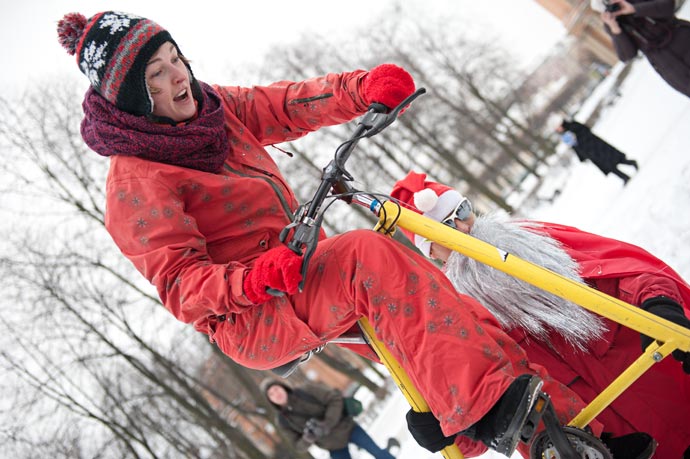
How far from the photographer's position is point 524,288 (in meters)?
2.60

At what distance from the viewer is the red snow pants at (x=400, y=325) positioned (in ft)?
6.54

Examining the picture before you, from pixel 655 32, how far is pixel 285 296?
474cm

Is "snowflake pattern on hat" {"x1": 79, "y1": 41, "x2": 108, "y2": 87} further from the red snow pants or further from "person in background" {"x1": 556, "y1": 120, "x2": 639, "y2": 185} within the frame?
"person in background" {"x1": 556, "y1": 120, "x2": 639, "y2": 185}

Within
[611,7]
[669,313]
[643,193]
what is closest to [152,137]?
[669,313]

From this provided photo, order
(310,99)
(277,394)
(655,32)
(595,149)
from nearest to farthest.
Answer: (310,99) < (655,32) < (277,394) < (595,149)

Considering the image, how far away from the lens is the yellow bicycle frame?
1.88 meters

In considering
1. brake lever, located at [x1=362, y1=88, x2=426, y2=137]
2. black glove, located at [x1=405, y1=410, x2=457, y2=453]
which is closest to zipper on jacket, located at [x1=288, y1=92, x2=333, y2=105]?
brake lever, located at [x1=362, y1=88, x2=426, y2=137]

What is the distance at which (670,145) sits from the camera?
6492 mm

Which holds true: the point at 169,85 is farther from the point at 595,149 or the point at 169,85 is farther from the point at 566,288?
the point at 595,149

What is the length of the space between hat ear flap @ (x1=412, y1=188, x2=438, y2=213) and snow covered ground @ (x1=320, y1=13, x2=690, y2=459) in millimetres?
2320

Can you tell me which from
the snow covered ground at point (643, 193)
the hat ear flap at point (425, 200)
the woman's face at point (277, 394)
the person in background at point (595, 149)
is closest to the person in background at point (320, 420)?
the woman's face at point (277, 394)

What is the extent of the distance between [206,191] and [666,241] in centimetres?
396

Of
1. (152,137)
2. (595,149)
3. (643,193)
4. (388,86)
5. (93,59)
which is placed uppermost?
(595,149)

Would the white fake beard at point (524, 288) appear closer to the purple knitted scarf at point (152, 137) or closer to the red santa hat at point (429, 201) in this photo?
the red santa hat at point (429, 201)
